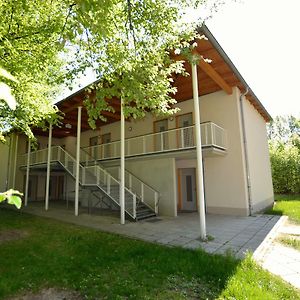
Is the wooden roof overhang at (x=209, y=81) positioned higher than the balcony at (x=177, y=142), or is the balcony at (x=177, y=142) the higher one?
the wooden roof overhang at (x=209, y=81)

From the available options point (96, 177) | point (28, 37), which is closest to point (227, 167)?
point (96, 177)

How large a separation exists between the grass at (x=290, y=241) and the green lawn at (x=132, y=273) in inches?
99.2

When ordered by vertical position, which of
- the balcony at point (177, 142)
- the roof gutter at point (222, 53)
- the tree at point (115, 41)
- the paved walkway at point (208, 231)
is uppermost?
the roof gutter at point (222, 53)

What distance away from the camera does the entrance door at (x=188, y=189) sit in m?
13.1

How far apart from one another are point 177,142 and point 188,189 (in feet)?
9.08

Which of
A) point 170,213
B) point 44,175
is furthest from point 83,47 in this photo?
point 44,175

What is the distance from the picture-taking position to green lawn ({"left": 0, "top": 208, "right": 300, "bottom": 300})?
3925mm

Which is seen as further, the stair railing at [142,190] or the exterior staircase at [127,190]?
the stair railing at [142,190]

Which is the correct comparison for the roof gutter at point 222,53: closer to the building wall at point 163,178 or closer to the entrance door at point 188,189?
the building wall at point 163,178

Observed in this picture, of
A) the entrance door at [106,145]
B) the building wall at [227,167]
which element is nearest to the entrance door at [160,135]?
the building wall at [227,167]

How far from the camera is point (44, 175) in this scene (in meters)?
20.6

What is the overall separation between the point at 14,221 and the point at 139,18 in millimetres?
9778

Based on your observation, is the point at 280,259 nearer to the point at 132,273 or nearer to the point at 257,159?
the point at 132,273

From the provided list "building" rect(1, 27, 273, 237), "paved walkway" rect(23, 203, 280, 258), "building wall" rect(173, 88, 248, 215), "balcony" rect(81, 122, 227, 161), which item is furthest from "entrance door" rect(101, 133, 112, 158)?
"building wall" rect(173, 88, 248, 215)
